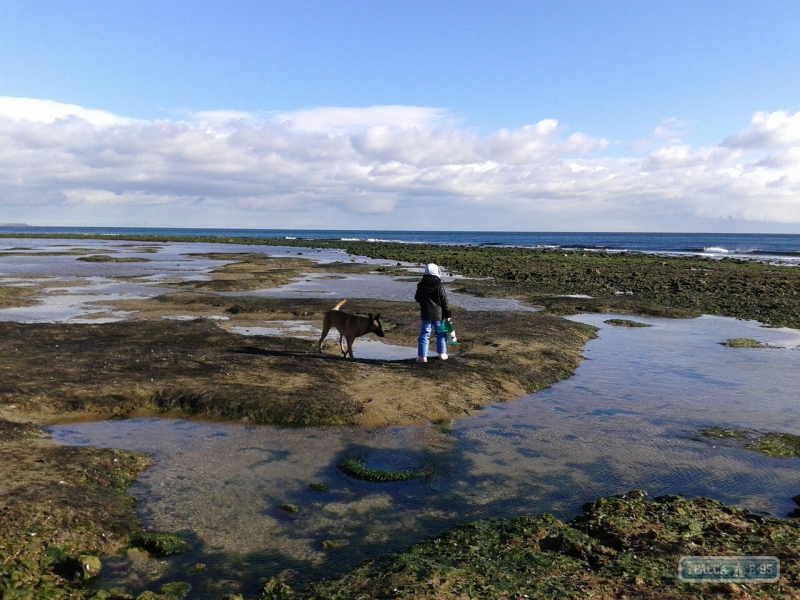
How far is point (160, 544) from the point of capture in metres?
5.78

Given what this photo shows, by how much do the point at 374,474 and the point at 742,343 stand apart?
569 inches

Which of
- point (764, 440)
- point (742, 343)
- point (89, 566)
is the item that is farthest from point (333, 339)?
point (742, 343)

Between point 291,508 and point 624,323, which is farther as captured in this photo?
point 624,323

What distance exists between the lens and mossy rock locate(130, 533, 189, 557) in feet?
18.8

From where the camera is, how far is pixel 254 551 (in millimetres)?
5773

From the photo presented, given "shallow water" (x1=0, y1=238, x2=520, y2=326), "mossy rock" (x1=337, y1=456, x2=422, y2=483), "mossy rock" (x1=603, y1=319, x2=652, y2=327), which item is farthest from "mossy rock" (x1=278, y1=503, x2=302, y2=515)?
"mossy rock" (x1=603, y1=319, x2=652, y2=327)

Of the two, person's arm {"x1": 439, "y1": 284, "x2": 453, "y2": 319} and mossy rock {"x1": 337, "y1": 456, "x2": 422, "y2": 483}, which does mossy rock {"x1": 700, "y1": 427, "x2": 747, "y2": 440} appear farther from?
person's arm {"x1": 439, "y1": 284, "x2": 453, "y2": 319}

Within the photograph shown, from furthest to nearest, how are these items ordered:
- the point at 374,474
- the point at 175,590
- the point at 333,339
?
the point at 333,339, the point at 374,474, the point at 175,590

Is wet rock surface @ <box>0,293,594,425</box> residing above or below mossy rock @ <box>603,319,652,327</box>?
below

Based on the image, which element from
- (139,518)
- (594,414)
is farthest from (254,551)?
(594,414)

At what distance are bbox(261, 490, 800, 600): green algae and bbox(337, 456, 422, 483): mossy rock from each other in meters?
1.57

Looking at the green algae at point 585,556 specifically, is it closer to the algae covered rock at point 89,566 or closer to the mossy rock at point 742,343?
the algae covered rock at point 89,566

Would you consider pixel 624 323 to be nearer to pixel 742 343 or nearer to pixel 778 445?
pixel 742 343

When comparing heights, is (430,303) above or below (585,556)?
above
